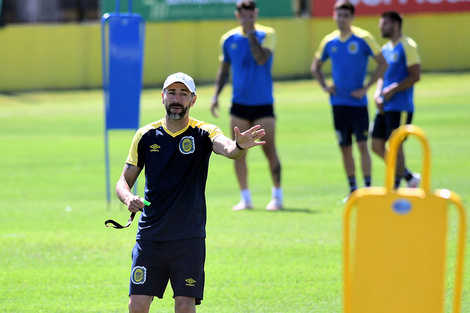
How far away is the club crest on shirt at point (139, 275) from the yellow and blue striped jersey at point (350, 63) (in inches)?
272

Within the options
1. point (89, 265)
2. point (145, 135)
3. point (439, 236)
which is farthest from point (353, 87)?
point (439, 236)

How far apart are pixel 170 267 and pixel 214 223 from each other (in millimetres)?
5000

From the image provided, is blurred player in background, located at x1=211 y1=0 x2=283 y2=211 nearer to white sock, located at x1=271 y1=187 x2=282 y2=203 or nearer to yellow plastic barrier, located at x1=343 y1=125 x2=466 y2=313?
white sock, located at x1=271 y1=187 x2=282 y2=203

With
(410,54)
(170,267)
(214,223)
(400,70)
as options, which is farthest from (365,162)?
(170,267)

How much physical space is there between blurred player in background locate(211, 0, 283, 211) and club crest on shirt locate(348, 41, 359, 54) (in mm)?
1122

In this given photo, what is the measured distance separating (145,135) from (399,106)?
22.3ft

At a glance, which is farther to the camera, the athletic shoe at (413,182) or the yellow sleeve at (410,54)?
the athletic shoe at (413,182)

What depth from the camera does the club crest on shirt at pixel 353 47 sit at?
11977 millimetres

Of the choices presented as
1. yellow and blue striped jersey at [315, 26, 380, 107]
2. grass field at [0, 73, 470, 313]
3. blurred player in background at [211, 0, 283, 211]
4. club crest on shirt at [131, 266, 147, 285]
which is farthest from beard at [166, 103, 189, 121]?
yellow and blue striped jersey at [315, 26, 380, 107]

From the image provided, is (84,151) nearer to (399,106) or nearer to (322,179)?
(322,179)

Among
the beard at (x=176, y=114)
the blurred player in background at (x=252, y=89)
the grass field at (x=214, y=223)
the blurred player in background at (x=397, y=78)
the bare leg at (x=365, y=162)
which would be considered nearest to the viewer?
the beard at (x=176, y=114)

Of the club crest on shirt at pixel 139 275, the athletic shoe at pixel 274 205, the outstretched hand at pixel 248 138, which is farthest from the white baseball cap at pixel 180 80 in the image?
the athletic shoe at pixel 274 205

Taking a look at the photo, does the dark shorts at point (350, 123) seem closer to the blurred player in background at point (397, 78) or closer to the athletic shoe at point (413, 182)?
the blurred player in background at point (397, 78)

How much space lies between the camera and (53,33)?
33.6m
